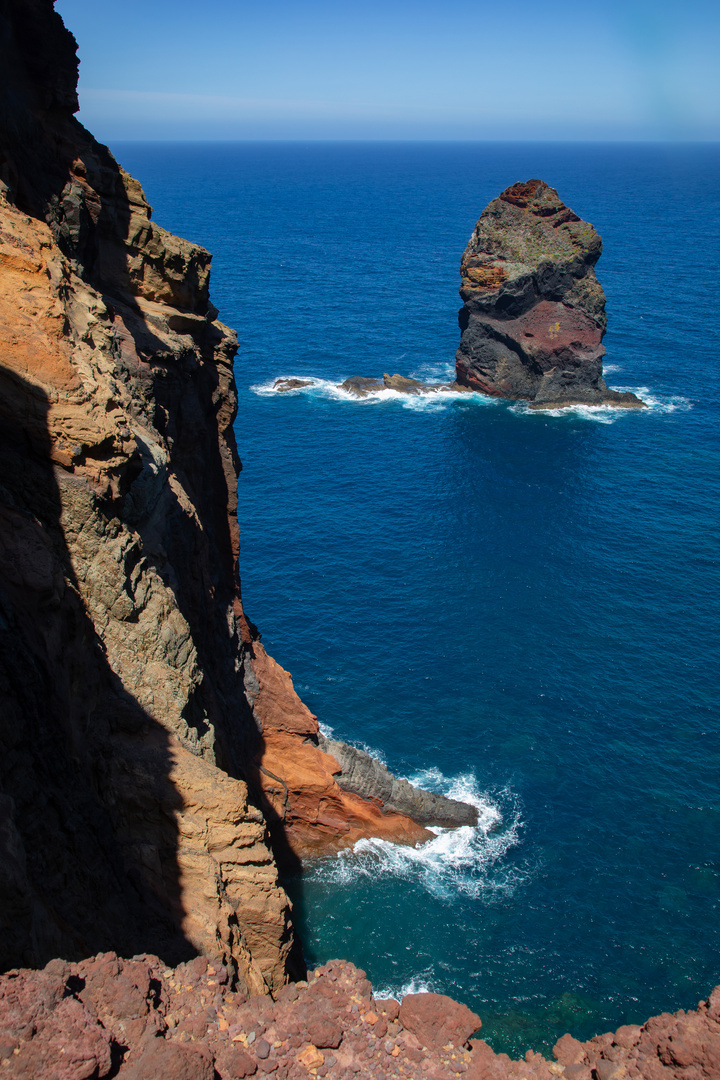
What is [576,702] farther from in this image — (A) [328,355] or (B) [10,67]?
(A) [328,355]

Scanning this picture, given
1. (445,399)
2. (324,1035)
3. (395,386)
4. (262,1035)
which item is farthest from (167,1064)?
(395,386)

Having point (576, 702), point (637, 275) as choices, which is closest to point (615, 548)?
point (576, 702)

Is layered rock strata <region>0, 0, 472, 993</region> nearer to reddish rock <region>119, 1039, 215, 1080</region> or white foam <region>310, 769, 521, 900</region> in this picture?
reddish rock <region>119, 1039, 215, 1080</region>

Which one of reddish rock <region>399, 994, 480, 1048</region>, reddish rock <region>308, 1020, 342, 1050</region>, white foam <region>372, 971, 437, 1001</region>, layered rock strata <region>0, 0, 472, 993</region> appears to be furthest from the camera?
white foam <region>372, 971, 437, 1001</region>

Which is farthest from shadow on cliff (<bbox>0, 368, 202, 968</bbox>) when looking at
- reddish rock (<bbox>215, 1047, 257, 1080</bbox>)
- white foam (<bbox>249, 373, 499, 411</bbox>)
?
white foam (<bbox>249, 373, 499, 411</bbox>)

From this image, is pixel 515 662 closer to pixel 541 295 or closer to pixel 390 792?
pixel 390 792

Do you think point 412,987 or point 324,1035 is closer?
point 324,1035

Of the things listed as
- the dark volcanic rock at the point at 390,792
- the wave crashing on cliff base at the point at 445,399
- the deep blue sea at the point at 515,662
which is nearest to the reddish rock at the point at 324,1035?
the deep blue sea at the point at 515,662
